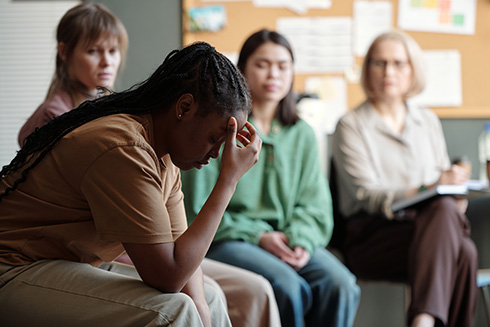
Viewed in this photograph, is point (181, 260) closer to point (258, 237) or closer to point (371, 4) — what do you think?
point (258, 237)

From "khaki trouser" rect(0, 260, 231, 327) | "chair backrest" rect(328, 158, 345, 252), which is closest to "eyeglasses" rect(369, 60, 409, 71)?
"chair backrest" rect(328, 158, 345, 252)

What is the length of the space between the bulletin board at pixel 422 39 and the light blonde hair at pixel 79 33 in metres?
1.11

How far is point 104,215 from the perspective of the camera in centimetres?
97

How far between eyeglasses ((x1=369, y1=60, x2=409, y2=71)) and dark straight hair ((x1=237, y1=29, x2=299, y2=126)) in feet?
1.53

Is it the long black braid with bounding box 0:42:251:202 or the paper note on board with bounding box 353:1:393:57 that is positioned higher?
the paper note on board with bounding box 353:1:393:57

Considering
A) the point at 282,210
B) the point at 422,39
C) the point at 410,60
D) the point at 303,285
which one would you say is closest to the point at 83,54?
the point at 282,210

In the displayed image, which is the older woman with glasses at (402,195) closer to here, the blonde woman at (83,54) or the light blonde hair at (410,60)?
the light blonde hair at (410,60)

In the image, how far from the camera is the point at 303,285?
1.69 metres

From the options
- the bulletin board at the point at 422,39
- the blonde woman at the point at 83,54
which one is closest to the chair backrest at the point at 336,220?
the bulletin board at the point at 422,39

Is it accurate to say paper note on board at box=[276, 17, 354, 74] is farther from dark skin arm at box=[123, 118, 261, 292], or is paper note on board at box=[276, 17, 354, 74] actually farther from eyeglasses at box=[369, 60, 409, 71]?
dark skin arm at box=[123, 118, 261, 292]

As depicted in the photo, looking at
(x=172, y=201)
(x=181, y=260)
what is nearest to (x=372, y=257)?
(x=172, y=201)

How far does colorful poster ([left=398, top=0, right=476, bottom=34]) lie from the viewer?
8.79ft

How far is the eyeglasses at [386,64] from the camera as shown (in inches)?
88.2

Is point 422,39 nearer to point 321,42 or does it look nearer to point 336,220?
point 321,42
